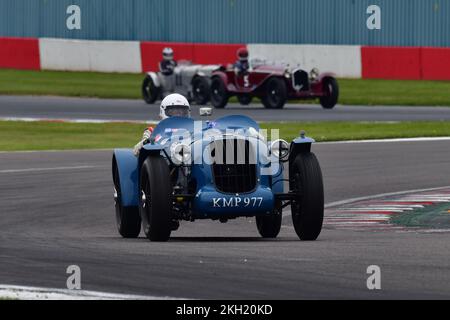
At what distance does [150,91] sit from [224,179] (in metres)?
26.2

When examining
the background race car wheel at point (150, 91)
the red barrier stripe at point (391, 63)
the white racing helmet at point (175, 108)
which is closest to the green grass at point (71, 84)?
the background race car wheel at point (150, 91)

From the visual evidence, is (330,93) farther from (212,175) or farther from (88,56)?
(212,175)

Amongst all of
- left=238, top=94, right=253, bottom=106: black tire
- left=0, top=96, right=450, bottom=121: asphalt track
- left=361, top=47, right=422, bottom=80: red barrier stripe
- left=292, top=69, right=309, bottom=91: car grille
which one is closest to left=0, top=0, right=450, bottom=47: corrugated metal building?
left=361, top=47, right=422, bottom=80: red barrier stripe

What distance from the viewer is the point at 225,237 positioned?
13297mm

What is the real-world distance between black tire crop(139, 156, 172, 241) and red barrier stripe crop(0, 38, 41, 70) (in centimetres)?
3844

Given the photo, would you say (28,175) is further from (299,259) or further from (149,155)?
(299,259)

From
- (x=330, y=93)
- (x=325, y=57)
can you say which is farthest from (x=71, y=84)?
(x=330, y=93)

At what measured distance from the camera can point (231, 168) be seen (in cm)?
1225

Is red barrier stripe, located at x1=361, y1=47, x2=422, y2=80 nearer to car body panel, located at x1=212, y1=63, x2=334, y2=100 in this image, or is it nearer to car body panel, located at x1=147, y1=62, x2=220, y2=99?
car body panel, located at x1=212, y1=63, x2=334, y2=100

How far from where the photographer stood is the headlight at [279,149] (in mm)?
12508

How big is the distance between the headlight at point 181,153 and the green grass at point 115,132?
12872 mm

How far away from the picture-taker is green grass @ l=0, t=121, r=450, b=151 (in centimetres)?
2608

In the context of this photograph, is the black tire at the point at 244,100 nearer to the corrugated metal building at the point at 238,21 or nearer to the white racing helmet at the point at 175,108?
the corrugated metal building at the point at 238,21
